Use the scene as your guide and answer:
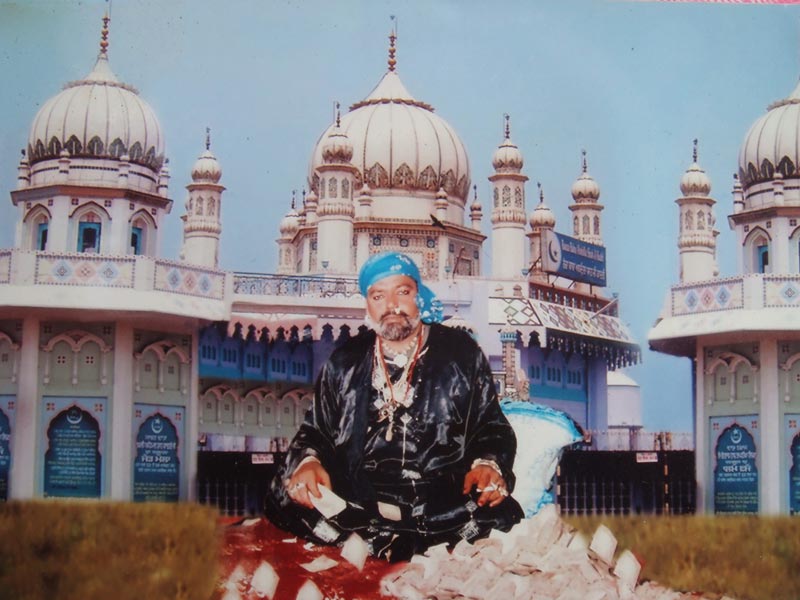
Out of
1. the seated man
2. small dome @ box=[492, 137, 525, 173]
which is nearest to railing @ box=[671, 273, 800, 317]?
small dome @ box=[492, 137, 525, 173]

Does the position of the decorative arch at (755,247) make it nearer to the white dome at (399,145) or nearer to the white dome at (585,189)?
the white dome at (585,189)

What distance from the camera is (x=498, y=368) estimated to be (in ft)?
24.6

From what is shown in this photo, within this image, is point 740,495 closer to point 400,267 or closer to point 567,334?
point 567,334

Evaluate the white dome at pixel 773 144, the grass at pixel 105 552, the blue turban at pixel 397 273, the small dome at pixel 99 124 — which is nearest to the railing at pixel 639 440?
the white dome at pixel 773 144

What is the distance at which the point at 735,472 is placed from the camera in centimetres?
754

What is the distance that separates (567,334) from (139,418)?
244cm

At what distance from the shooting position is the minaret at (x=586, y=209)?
7241 millimetres

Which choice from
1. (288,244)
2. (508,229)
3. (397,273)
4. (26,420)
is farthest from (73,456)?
(508,229)

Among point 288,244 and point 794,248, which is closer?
point 794,248

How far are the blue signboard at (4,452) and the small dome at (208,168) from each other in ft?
4.85

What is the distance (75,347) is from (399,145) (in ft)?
7.94

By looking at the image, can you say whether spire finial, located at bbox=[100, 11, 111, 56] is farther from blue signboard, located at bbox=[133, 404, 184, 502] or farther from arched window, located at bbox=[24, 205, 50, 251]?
blue signboard, located at bbox=[133, 404, 184, 502]

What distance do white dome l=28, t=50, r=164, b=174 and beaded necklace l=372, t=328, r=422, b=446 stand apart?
177 centimetres

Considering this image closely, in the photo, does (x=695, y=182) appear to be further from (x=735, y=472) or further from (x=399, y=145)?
(x=399, y=145)
